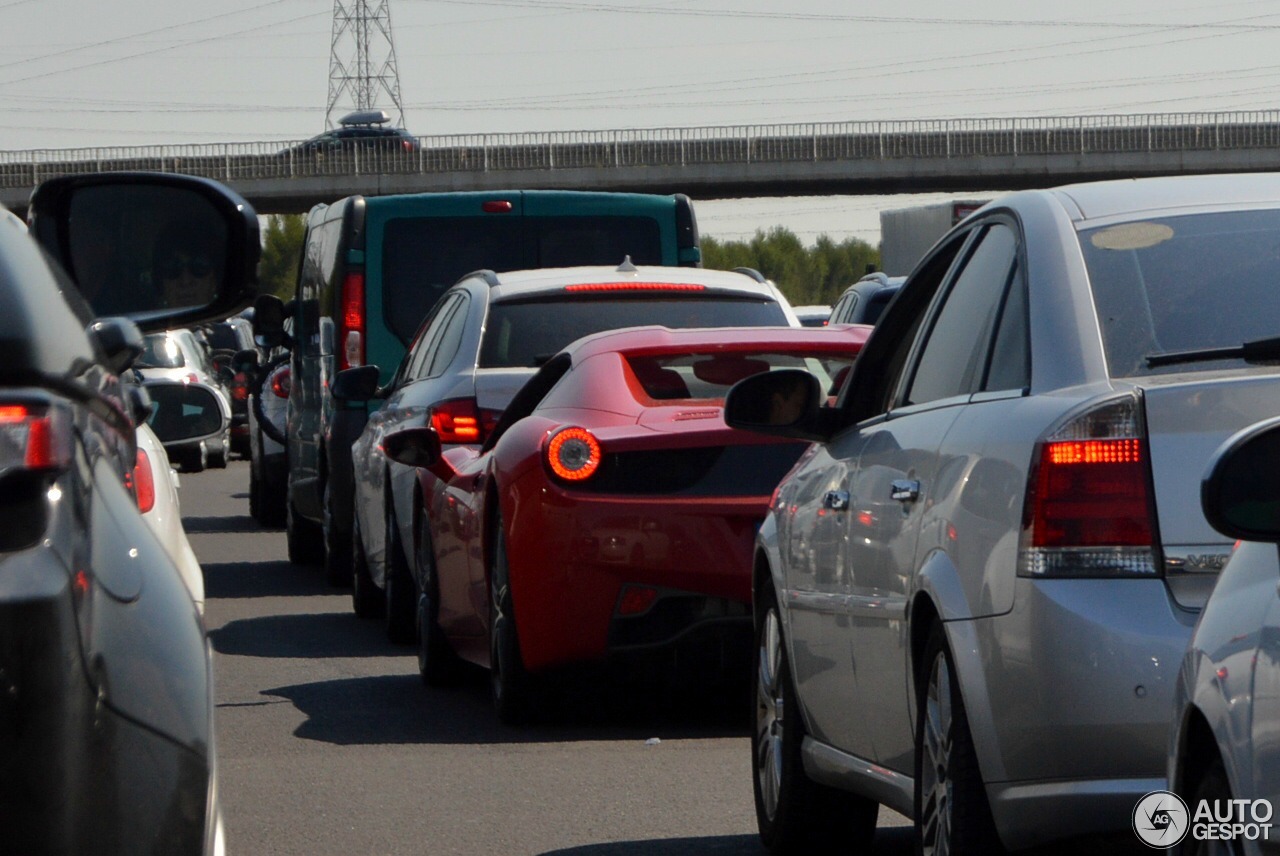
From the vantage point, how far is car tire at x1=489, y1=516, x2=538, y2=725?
812 centimetres

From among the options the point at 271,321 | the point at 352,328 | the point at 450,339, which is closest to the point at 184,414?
the point at 450,339

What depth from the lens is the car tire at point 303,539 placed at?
54.2 feet

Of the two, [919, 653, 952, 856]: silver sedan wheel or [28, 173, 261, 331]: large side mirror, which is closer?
[28, 173, 261, 331]: large side mirror

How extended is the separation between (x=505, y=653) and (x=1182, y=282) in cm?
408

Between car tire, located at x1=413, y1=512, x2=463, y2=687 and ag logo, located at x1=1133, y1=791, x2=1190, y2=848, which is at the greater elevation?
ag logo, located at x1=1133, y1=791, x2=1190, y2=848

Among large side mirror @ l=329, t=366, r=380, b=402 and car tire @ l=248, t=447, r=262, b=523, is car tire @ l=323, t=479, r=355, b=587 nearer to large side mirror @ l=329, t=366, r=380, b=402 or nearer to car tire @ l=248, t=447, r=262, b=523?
large side mirror @ l=329, t=366, r=380, b=402

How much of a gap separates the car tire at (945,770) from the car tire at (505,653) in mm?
3538

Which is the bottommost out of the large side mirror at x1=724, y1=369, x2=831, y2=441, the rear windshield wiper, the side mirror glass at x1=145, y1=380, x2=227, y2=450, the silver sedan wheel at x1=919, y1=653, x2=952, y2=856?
the silver sedan wheel at x1=919, y1=653, x2=952, y2=856

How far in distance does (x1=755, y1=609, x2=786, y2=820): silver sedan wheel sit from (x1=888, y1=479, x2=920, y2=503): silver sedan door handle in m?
1.16

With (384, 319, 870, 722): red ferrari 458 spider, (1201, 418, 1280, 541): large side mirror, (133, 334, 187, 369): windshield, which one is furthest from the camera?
(133, 334, 187, 369): windshield

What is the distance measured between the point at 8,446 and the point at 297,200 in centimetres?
8843

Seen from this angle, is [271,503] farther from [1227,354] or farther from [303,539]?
[1227,354]

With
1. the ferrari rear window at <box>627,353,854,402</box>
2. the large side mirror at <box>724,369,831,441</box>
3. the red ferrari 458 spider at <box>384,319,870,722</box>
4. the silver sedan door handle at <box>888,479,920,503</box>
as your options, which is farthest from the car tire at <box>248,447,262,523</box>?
the silver sedan door handle at <box>888,479,920,503</box>

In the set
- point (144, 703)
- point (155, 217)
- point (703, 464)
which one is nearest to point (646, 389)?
point (703, 464)
